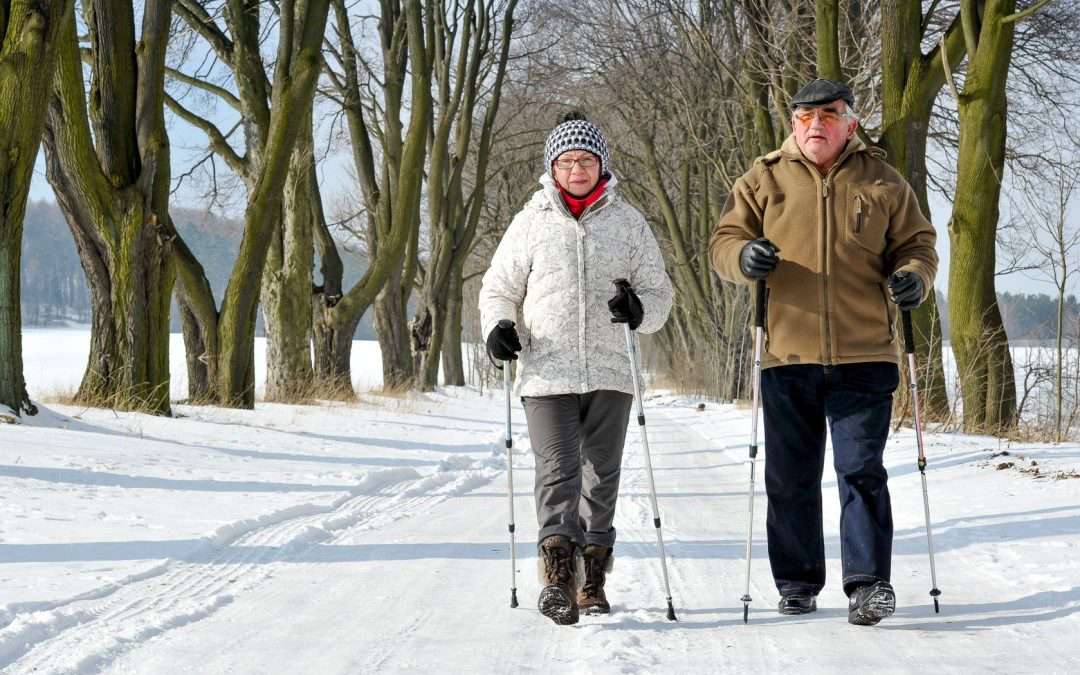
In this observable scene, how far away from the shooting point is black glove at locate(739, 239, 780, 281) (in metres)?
4.48

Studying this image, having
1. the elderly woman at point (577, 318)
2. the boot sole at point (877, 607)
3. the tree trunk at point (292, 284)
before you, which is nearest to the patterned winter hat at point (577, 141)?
the elderly woman at point (577, 318)

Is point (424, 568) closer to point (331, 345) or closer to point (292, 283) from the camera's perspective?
point (292, 283)

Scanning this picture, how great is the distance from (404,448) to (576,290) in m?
7.03

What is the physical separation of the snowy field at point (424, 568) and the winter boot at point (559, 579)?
0.06 m

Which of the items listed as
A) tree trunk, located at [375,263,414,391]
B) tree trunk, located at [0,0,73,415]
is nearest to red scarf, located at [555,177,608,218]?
tree trunk, located at [0,0,73,415]

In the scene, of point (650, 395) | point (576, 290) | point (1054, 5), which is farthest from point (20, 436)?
point (650, 395)

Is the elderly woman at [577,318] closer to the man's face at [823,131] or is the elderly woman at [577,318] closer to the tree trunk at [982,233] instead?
the man's face at [823,131]

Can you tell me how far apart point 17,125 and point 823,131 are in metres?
7.03

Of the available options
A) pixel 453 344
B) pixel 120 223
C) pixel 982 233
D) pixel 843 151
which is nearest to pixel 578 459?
pixel 843 151

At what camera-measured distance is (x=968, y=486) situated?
7.58m

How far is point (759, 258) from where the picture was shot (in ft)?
14.7

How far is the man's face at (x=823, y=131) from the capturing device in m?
4.70

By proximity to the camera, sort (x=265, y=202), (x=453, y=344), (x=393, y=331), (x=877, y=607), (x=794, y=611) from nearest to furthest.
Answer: (x=877, y=607) → (x=794, y=611) → (x=265, y=202) → (x=393, y=331) → (x=453, y=344)

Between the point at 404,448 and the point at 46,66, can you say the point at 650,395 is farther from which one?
the point at 46,66
